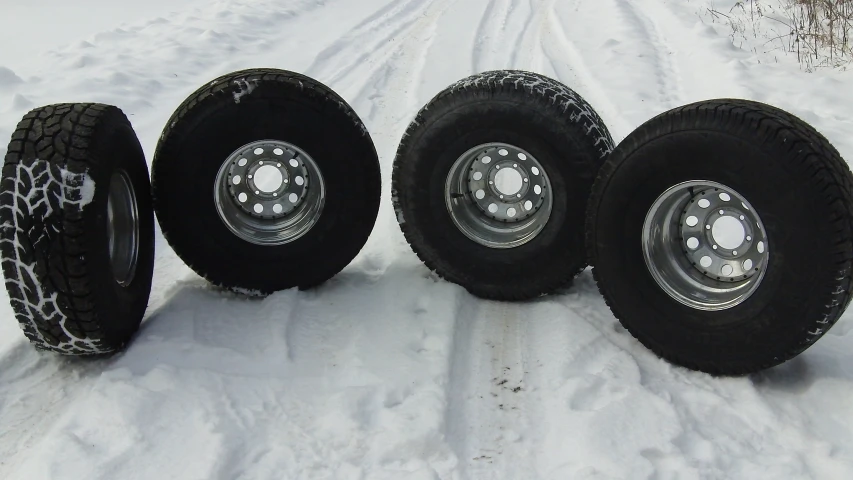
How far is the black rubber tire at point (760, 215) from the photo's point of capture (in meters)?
3.21

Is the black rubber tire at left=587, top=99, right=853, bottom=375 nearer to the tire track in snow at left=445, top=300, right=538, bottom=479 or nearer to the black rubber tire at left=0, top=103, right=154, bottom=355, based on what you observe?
the tire track in snow at left=445, top=300, right=538, bottom=479

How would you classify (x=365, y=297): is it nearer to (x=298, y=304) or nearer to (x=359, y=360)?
(x=298, y=304)

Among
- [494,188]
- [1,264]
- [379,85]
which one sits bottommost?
[379,85]

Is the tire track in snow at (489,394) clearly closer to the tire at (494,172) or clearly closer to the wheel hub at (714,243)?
the tire at (494,172)

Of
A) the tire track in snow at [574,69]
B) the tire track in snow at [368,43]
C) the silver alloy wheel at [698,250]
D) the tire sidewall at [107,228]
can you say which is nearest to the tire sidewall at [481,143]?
the silver alloy wheel at [698,250]

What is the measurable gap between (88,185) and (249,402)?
3.75 ft

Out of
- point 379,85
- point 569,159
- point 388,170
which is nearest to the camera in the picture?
point 569,159

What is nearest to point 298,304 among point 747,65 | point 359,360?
point 359,360

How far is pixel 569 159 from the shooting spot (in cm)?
409

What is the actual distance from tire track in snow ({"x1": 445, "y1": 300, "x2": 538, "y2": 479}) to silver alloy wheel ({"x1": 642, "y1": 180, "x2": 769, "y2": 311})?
78 cm

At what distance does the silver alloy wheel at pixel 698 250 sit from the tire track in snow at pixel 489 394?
777 mm

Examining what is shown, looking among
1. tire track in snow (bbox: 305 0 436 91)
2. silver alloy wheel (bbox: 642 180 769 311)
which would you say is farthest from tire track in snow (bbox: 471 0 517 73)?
silver alloy wheel (bbox: 642 180 769 311)

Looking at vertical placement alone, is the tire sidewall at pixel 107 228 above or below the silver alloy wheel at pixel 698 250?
below

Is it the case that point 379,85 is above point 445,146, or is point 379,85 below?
below
